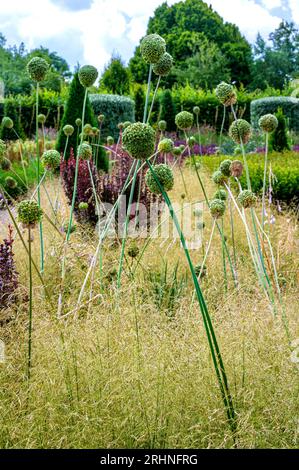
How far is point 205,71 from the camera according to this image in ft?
76.2

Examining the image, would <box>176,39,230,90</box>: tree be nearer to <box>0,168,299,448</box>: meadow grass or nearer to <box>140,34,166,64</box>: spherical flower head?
<box>140,34,166,64</box>: spherical flower head

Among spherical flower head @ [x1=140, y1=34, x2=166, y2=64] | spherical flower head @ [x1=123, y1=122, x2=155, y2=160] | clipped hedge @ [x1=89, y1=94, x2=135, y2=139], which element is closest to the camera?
spherical flower head @ [x1=123, y1=122, x2=155, y2=160]

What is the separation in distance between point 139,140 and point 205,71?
2250cm

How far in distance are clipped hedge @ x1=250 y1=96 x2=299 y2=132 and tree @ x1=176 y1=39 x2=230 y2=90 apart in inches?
284

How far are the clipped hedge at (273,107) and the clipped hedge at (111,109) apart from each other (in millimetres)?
3994

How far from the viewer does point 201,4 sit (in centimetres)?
2930

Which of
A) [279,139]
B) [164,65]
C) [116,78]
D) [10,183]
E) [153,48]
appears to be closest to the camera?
[153,48]

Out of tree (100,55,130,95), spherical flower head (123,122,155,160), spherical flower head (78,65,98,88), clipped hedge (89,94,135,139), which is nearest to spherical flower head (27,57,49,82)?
spherical flower head (78,65,98,88)

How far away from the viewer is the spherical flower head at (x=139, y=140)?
168 cm

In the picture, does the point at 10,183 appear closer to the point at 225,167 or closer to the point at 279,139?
the point at 225,167

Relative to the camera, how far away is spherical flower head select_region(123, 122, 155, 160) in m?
1.68

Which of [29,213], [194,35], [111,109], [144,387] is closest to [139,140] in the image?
[29,213]
